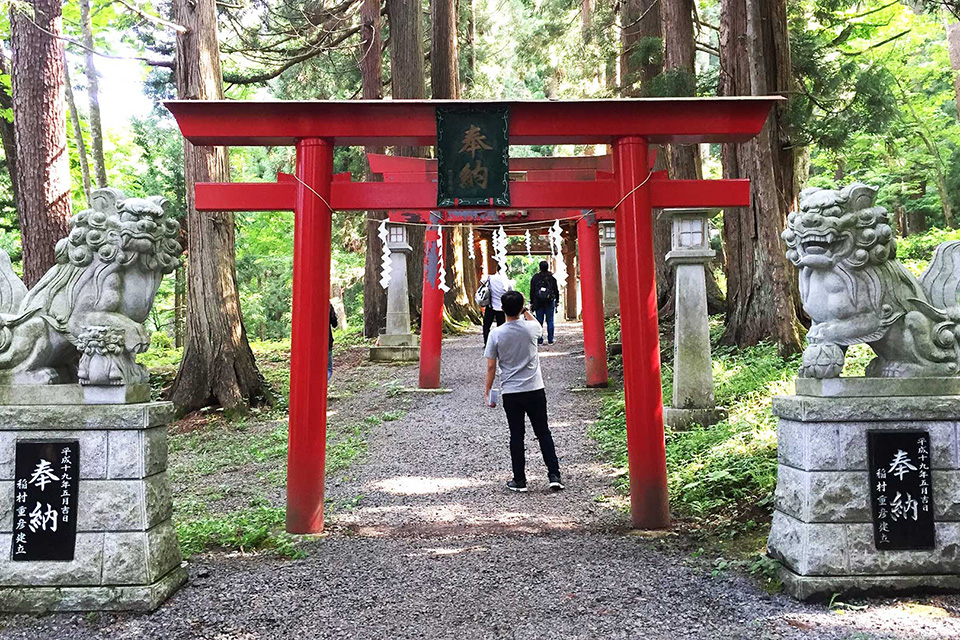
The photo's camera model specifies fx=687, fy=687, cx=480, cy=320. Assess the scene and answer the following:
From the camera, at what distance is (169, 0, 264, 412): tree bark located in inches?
363

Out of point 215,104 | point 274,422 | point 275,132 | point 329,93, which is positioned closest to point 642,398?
point 275,132

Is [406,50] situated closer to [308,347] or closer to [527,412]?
[527,412]

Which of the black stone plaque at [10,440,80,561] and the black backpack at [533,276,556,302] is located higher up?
the black backpack at [533,276,556,302]

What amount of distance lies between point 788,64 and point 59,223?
9.79 meters

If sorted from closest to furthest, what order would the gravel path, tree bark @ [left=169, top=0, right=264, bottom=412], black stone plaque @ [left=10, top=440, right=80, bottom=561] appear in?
the gravel path
black stone plaque @ [left=10, top=440, right=80, bottom=561]
tree bark @ [left=169, top=0, right=264, bottom=412]

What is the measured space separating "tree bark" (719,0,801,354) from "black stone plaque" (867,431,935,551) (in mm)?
5270

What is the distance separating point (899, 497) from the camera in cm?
371

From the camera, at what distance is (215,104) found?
5090 millimetres

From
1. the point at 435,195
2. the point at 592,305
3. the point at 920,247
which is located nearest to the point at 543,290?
the point at 592,305

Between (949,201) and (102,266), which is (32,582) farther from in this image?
(949,201)

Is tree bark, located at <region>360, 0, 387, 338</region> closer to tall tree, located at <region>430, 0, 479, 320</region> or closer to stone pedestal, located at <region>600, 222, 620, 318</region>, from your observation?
tall tree, located at <region>430, 0, 479, 320</region>

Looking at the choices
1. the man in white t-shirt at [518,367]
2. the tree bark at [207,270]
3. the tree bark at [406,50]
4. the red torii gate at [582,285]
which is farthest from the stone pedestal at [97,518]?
the tree bark at [406,50]

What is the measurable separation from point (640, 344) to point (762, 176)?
15.8ft

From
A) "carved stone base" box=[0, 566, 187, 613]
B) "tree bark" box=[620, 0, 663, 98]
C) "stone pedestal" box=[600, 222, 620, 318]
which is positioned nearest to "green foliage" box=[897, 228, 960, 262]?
"stone pedestal" box=[600, 222, 620, 318]
